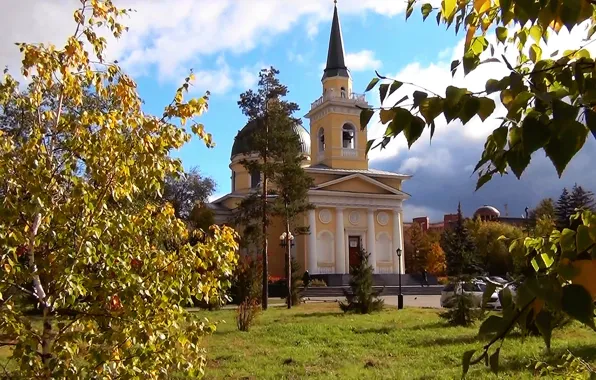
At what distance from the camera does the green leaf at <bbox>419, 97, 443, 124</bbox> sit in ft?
4.00

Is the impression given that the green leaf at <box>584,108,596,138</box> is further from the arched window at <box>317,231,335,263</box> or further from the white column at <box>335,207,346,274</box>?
the white column at <box>335,207,346,274</box>

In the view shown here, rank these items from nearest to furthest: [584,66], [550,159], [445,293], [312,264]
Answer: [550,159], [584,66], [445,293], [312,264]

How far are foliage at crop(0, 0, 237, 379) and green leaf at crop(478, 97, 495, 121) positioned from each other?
2699 mm

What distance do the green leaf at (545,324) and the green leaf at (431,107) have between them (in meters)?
0.48

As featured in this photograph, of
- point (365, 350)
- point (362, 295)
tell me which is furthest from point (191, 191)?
point (365, 350)

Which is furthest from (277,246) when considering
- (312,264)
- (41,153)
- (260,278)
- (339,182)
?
(41,153)

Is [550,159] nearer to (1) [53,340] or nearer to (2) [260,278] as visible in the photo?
(1) [53,340]

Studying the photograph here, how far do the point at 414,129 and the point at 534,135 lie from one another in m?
0.27

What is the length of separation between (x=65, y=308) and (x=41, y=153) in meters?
1.04

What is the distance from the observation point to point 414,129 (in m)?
1.24

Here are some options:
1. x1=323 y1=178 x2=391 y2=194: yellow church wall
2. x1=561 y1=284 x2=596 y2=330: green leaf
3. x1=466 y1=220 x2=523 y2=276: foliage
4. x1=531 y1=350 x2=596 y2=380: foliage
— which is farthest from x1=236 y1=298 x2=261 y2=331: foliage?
x1=466 y1=220 x2=523 y2=276: foliage

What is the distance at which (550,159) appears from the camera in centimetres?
104

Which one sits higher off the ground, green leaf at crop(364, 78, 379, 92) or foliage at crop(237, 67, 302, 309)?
foliage at crop(237, 67, 302, 309)

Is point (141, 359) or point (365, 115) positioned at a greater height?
point (365, 115)
